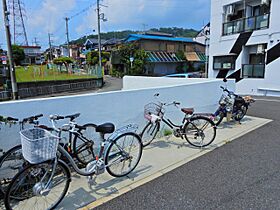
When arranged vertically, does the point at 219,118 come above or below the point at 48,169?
below

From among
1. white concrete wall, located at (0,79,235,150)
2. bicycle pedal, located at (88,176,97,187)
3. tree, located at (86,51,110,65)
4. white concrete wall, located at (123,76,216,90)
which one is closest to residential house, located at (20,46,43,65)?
tree, located at (86,51,110,65)

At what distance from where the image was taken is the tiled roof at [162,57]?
29.8 metres

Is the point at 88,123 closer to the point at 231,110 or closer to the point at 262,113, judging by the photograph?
the point at 231,110

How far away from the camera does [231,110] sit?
19.4 ft

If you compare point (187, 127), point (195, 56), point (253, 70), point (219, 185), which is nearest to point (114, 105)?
point (187, 127)

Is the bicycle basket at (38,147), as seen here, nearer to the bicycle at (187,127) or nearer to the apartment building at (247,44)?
the bicycle at (187,127)

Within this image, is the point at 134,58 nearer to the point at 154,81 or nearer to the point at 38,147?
the point at 154,81

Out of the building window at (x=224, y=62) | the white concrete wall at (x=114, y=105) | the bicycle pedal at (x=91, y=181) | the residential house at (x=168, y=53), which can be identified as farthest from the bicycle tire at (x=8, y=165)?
the residential house at (x=168, y=53)

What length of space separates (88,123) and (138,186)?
1.35 m

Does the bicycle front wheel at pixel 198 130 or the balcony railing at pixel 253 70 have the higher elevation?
the balcony railing at pixel 253 70

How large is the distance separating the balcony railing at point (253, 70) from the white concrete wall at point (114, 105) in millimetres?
8391

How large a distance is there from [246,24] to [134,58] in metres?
16.4

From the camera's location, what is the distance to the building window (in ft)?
48.6

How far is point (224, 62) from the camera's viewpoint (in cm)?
1534
